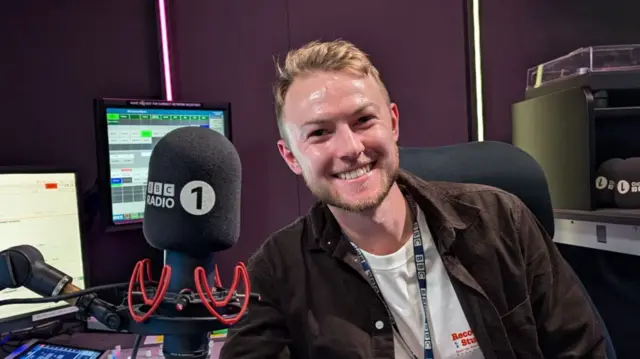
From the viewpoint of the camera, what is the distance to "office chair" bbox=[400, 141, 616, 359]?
52.1 inches

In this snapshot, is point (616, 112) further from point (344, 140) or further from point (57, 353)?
point (57, 353)

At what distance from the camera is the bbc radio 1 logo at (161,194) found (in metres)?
0.55

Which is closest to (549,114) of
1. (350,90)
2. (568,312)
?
(568,312)

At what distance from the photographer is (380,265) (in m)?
1.19

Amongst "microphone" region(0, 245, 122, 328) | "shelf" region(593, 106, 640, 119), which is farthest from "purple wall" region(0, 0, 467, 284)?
"microphone" region(0, 245, 122, 328)

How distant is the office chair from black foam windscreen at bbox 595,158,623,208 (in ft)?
1.93

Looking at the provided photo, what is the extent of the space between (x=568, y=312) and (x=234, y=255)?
121cm

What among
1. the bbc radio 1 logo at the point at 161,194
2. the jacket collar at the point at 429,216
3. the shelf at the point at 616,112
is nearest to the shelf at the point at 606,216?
the shelf at the point at 616,112

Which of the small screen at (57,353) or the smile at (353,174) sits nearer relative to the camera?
the smile at (353,174)

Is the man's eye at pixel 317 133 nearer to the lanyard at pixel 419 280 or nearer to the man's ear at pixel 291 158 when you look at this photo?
the man's ear at pixel 291 158

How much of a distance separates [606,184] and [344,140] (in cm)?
116

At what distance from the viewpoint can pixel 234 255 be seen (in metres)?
2.00

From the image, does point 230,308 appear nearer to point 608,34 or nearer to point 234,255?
point 234,255

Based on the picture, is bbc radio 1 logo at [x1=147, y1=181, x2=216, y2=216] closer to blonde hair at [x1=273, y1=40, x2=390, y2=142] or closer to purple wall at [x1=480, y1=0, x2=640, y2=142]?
blonde hair at [x1=273, y1=40, x2=390, y2=142]
